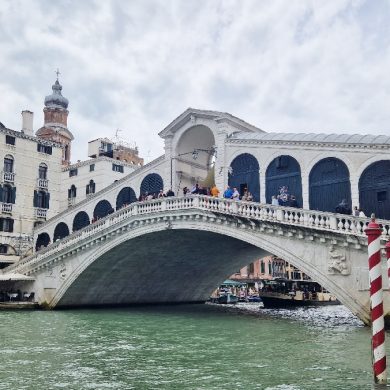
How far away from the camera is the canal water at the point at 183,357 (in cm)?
815

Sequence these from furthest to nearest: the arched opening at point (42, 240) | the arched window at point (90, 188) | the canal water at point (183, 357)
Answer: the arched window at point (90, 188) → the arched opening at point (42, 240) → the canal water at point (183, 357)

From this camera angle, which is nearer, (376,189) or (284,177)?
(376,189)

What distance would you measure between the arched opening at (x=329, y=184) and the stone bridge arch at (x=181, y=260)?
3114mm

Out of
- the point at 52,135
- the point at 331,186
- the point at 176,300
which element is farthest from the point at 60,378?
the point at 52,135


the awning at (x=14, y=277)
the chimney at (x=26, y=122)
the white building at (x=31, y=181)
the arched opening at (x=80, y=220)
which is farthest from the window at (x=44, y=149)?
the awning at (x=14, y=277)

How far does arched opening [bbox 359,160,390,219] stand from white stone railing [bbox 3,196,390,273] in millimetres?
2124

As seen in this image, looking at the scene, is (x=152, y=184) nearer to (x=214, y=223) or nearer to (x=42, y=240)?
(x=214, y=223)

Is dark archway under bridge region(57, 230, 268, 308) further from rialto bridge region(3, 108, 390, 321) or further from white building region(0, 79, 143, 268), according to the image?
white building region(0, 79, 143, 268)

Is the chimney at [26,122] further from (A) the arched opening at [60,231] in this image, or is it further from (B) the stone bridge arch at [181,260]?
(B) the stone bridge arch at [181,260]

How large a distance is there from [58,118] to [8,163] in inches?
1090

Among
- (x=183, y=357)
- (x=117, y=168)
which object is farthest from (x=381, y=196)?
(x=117, y=168)

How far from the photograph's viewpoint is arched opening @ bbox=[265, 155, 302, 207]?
20969 millimetres

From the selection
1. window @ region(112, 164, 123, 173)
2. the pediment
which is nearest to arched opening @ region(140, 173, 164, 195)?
the pediment

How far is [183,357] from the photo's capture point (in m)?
10.6
